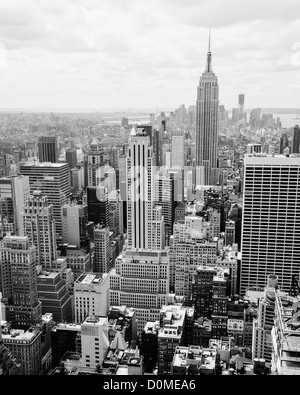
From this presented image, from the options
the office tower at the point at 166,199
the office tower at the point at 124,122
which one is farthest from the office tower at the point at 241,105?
the office tower at the point at 166,199

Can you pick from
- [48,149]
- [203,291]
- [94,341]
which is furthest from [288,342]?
[48,149]

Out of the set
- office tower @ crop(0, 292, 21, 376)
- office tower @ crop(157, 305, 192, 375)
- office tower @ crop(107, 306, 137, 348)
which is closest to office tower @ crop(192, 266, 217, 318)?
office tower @ crop(157, 305, 192, 375)

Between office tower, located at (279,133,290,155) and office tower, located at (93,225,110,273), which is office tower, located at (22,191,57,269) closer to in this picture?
office tower, located at (93,225,110,273)

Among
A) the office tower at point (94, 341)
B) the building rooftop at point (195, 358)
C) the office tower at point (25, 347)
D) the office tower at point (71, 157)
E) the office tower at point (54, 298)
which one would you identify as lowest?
the office tower at point (54, 298)

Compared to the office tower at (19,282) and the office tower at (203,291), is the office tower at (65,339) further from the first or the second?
the office tower at (203,291)
